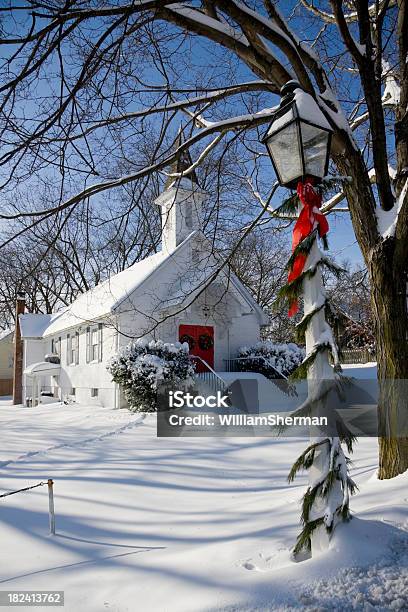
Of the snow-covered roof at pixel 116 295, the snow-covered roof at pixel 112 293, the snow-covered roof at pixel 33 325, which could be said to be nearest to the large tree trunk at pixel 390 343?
the snow-covered roof at pixel 116 295

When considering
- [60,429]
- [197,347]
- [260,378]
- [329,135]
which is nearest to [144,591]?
[329,135]

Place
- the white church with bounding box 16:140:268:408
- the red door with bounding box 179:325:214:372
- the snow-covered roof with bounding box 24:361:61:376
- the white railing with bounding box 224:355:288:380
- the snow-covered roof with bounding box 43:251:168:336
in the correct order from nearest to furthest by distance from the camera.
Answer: the white church with bounding box 16:140:268:408 < the snow-covered roof with bounding box 43:251:168:336 < the white railing with bounding box 224:355:288:380 < the red door with bounding box 179:325:214:372 < the snow-covered roof with bounding box 24:361:61:376

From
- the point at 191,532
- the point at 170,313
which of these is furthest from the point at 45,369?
the point at 191,532

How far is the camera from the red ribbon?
357 cm

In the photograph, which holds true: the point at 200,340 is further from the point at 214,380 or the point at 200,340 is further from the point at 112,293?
the point at 112,293

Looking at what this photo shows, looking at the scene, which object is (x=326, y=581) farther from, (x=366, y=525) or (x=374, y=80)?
(x=374, y=80)

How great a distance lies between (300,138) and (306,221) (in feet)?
1.97

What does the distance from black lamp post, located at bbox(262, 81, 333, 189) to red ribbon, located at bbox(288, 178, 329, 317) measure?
0.12 m

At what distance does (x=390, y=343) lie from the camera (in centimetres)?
513

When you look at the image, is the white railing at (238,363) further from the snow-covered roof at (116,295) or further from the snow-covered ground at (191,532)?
the snow-covered ground at (191,532)

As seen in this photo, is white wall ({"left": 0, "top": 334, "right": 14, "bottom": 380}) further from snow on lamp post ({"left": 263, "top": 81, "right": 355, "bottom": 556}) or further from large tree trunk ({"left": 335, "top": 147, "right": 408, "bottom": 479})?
snow on lamp post ({"left": 263, "top": 81, "right": 355, "bottom": 556})

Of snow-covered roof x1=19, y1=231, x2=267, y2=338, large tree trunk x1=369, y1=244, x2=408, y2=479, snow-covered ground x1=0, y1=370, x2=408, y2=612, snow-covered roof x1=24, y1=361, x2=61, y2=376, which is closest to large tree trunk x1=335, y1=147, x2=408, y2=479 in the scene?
large tree trunk x1=369, y1=244, x2=408, y2=479

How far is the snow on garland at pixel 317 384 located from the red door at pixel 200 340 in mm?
13802

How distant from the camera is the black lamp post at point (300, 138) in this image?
3.54 metres
